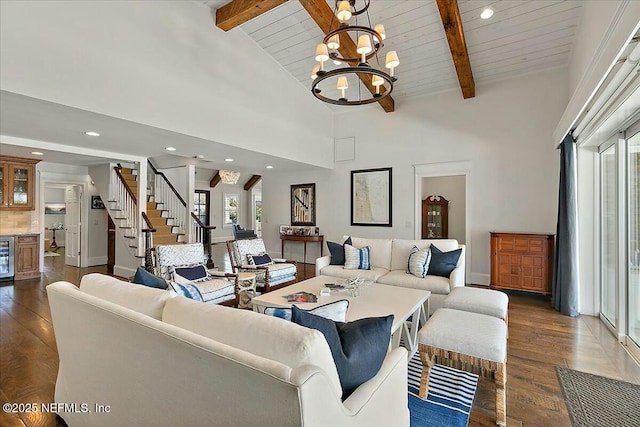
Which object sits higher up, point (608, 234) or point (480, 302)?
point (608, 234)

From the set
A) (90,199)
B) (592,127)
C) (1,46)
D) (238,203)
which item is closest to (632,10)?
(592,127)

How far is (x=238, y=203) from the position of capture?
525 inches

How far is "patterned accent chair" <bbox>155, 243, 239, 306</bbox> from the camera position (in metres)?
3.75

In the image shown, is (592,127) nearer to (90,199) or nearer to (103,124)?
(103,124)

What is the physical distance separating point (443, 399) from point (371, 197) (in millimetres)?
5014

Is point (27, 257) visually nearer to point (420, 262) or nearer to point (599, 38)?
point (420, 262)

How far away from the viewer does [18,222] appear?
253 inches

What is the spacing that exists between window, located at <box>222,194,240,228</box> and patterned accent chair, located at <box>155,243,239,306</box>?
28.6 ft

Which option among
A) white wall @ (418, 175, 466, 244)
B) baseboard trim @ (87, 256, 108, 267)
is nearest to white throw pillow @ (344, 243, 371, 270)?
white wall @ (418, 175, 466, 244)

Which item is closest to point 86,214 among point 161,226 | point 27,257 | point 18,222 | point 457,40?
point 18,222

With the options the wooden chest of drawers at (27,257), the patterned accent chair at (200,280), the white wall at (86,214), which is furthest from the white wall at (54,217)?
the patterned accent chair at (200,280)

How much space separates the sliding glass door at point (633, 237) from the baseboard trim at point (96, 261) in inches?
385

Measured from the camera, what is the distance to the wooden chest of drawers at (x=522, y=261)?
4.74 metres

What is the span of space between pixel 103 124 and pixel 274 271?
9.53ft
